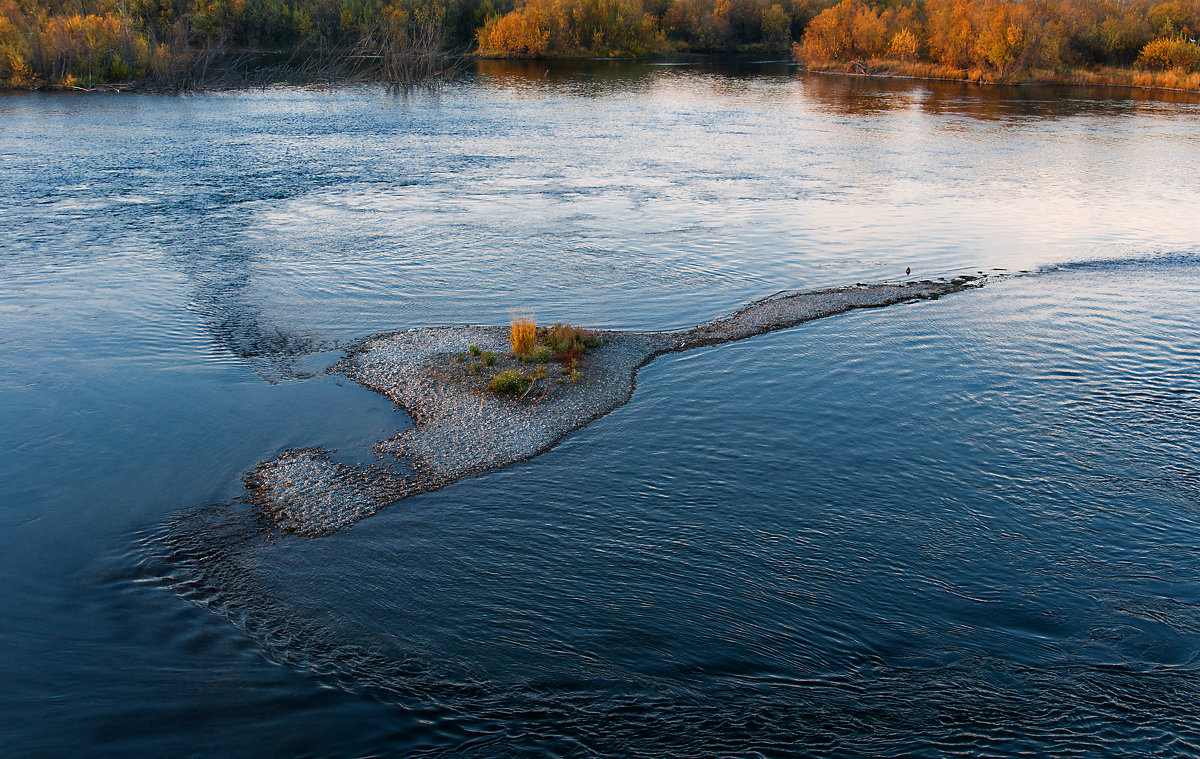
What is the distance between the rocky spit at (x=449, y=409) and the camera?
11266 mm

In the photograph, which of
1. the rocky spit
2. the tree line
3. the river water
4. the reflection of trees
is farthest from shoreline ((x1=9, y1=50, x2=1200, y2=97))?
the rocky spit

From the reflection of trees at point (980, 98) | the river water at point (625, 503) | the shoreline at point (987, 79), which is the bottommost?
the river water at point (625, 503)

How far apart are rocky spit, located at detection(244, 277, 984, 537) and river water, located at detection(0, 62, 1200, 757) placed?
386 millimetres

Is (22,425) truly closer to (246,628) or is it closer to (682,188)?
(246,628)

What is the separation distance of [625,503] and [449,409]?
12.0ft

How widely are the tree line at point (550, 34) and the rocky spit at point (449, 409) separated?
52.4 m

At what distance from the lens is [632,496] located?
11.6 m

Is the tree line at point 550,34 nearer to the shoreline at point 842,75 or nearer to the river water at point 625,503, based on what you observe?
the shoreline at point 842,75

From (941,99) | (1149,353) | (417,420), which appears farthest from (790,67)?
(417,420)

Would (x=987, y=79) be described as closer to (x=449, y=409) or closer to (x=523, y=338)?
(x=523, y=338)

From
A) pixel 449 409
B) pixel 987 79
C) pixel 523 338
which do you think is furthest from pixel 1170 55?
pixel 449 409

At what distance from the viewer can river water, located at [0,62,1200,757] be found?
321 inches

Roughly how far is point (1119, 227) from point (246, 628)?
28.1 metres

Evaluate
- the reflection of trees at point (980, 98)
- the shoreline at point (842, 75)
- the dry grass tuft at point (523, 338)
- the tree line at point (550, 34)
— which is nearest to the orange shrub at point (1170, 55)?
the tree line at point (550, 34)
